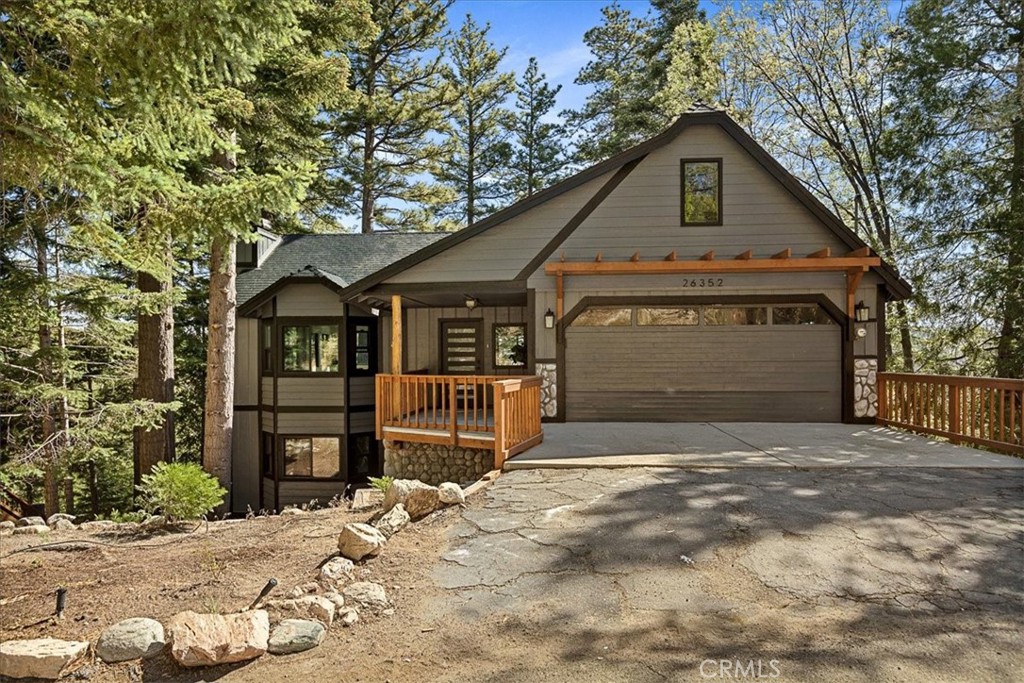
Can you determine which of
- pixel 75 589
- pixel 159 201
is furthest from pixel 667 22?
pixel 75 589

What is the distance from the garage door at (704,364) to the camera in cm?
852

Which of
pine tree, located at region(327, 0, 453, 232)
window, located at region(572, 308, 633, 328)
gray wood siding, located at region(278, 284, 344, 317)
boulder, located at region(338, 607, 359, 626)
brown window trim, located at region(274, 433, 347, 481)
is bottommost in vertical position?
brown window trim, located at region(274, 433, 347, 481)

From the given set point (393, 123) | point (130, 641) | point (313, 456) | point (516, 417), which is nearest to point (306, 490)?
point (313, 456)

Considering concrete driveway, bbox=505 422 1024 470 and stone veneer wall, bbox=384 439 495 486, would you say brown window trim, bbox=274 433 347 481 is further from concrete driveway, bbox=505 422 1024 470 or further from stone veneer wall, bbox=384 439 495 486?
concrete driveway, bbox=505 422 1024 470

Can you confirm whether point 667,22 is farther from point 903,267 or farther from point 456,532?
point 456,532

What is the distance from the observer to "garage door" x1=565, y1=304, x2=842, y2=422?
8.52 meters

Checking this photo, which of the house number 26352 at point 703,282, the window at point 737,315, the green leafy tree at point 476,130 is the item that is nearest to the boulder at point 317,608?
the house number 26352 at point 703,282

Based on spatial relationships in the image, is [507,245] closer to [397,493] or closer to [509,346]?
[509,346]

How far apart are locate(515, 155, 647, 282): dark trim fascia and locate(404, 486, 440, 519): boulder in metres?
4.99

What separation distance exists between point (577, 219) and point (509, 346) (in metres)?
3.38

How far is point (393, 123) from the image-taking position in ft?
58.4

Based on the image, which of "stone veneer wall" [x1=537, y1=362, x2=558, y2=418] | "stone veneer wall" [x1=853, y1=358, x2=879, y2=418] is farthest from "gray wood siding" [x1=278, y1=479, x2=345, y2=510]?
"stone veneer wall" [x1=853, y1=358, x2=879, y2=418]

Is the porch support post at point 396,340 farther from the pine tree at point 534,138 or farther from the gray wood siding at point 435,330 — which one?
the pine tree at point 534,138

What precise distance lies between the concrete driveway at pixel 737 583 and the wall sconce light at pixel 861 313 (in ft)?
13.4
